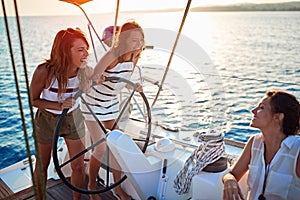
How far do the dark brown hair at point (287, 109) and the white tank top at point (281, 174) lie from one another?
38 mm

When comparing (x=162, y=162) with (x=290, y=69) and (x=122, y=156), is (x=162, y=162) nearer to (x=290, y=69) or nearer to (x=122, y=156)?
(x=122, y=156)

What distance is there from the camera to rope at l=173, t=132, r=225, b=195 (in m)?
1.50

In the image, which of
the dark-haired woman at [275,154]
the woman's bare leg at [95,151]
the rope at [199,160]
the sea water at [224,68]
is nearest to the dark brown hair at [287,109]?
the dark-haired woman at [275,154]

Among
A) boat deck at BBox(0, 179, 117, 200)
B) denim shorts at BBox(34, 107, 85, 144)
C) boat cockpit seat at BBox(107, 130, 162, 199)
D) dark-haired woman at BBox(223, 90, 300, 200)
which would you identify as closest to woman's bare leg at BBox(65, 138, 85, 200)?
denim shorts at BBox(34, 107, 85, 144)

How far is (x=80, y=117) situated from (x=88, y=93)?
0.43 ft

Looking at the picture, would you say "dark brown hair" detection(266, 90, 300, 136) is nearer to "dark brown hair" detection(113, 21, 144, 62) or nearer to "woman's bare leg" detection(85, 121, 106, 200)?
"dark brown hair" detection(113, 21, 144, 62)

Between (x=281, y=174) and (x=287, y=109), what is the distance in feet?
0.80

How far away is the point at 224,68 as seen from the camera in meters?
11.8

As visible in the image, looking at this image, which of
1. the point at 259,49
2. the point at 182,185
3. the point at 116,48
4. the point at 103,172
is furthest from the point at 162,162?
the point at 259,49

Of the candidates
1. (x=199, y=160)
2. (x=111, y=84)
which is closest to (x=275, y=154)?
(x=199, y=160)

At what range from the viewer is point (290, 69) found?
1070 cm

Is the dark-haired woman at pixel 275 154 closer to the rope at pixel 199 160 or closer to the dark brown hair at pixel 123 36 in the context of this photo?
the rope at pixel 199 160

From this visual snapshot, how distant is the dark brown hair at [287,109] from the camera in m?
1.26

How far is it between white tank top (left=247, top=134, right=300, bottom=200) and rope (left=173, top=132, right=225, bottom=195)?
213 mm
